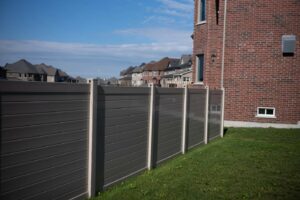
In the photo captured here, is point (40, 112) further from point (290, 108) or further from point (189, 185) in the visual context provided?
point (290, 108)

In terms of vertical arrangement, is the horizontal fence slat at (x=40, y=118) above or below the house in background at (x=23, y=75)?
below

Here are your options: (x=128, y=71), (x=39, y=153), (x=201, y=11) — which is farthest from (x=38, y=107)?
(x=128, y=71)

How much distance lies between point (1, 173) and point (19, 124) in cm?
59

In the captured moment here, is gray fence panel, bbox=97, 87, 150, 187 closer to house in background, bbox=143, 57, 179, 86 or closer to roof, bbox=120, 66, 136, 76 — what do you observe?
house in background, bbox=143, 57, 179, 86

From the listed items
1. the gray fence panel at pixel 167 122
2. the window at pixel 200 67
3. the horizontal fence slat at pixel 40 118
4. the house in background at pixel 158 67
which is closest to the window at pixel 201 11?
the window at pixel 200 67

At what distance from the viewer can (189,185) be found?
7.09 m

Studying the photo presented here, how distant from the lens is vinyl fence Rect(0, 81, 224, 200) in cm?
440

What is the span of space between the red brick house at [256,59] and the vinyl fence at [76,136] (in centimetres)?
942

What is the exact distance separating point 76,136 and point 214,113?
886cm

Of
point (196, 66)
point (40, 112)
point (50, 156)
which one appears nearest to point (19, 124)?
point (40, 112)

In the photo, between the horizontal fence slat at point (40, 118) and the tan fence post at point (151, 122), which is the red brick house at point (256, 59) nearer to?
the tan fence post at point (151, 122)

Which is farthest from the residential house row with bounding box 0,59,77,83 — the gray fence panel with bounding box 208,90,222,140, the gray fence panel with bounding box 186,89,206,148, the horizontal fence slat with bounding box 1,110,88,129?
the gray fence panel with bounding box 208,90,222,140

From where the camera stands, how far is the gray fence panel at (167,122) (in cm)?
855

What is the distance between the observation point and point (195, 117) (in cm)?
1143
